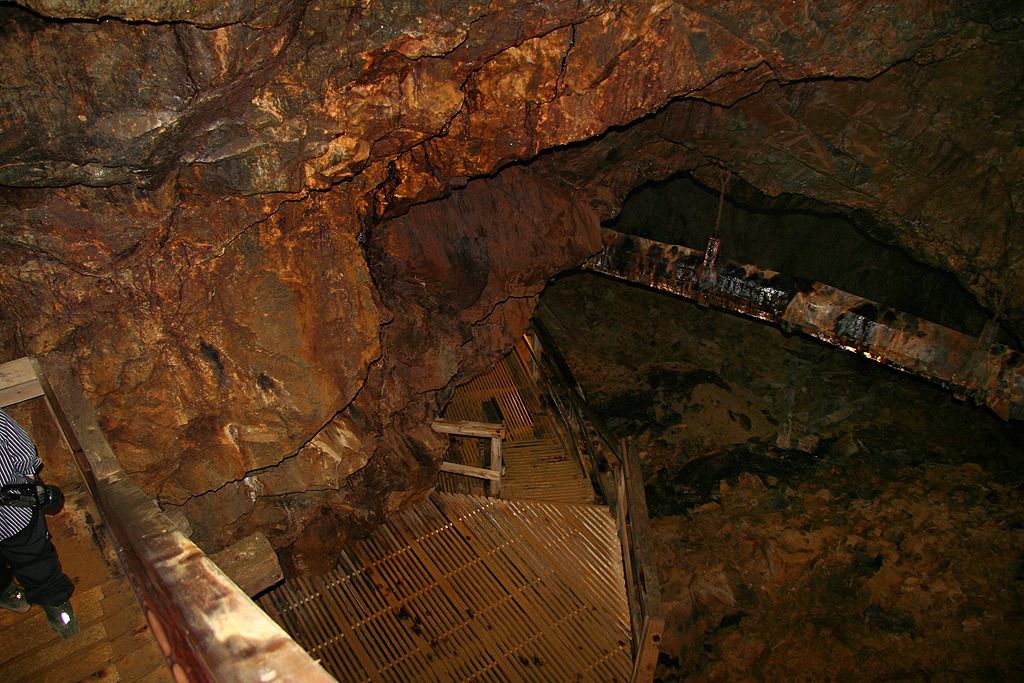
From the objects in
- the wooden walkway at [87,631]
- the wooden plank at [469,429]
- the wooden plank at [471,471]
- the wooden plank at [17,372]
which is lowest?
the wooden plank at [471,471]

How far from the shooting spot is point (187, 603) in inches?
71.6

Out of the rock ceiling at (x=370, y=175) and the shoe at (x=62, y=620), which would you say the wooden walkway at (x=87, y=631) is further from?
the rock ceiling at (x=370, y=175)

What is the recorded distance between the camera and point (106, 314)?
3.60 meters

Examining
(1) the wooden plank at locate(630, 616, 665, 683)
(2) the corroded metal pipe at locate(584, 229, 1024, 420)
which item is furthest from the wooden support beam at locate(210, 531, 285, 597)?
(2) the corroded metal pipe at locate(584, 229, 1024, 420)

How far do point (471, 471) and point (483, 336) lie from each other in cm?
137

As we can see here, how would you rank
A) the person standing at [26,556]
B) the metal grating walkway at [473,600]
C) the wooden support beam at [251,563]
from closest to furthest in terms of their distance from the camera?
the person standing at [26,556] → the wooden support beam at [251,563] → the metal grating walkway at [473,600]

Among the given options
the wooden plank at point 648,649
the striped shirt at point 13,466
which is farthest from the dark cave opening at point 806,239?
the striped shirt at point 13,466

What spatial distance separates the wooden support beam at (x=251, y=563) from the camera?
3.41 metres

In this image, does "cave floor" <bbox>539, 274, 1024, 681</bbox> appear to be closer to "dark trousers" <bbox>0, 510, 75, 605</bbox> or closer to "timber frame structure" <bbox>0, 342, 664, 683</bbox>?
"timber frame structure" <bbox>0, 342, 664, 683</bbox>

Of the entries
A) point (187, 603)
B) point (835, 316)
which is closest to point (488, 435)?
point (835, 316)

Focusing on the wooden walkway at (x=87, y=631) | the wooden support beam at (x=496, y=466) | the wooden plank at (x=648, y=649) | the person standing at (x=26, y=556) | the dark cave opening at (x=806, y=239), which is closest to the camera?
the wooden walkway at (x=87, y=631)

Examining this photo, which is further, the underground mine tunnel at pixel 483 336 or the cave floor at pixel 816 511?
the cave floor at pixel 816 511

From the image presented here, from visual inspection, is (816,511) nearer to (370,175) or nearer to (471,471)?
(471,471)

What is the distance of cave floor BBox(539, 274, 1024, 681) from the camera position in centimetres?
518
